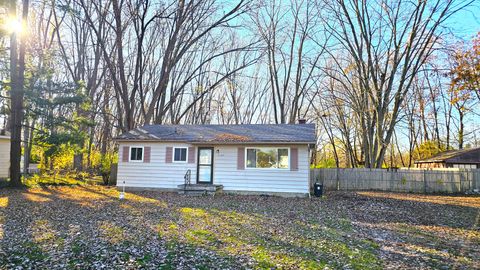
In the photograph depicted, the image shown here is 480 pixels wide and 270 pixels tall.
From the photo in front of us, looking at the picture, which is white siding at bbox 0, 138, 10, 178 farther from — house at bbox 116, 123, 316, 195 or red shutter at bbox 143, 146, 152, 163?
red shutter at bbox 143, 146, 152, 163

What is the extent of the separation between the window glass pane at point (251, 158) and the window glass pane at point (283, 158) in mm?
1145

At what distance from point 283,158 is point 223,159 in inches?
110

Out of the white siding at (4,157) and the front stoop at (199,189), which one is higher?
the white siding at (4,157)

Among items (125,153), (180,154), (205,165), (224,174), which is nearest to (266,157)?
(224,174)

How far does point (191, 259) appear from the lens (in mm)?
5387

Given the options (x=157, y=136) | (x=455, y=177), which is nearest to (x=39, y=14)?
(x=157, y=136)

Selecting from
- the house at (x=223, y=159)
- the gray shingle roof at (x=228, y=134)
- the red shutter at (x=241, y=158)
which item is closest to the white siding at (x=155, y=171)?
the house at (x=223, y=159)

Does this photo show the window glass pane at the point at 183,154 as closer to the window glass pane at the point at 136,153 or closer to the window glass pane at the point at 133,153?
the window glass pane at the point at 136,153

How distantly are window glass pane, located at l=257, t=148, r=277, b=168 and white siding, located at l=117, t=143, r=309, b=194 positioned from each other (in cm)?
24

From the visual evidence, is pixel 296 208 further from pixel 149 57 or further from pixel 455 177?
pixel 149 57

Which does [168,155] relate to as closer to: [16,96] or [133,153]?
[133,153]

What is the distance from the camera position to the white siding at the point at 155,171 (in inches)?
608

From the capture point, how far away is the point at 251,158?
14828 mm

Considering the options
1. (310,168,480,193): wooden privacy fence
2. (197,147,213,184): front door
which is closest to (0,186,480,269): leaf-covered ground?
(197,147,213,184): front door
